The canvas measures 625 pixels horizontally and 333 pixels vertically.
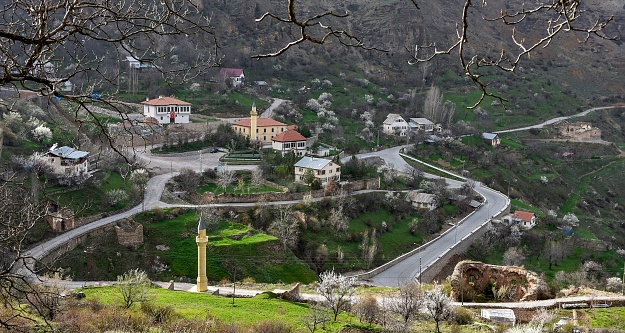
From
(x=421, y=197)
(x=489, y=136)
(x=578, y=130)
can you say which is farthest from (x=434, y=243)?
(x=578, y=130)

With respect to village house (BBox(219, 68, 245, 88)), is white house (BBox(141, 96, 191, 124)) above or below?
below

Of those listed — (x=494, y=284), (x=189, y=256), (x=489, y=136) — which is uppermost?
(x=489, y=136)

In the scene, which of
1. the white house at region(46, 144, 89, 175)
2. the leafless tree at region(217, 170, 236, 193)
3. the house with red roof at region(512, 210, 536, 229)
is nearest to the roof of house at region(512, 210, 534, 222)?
the house with red roof at region(512, 210, 536, 229)

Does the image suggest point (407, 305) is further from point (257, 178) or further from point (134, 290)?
point (257, 178)

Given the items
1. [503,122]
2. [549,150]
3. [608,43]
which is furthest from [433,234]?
[608,43]

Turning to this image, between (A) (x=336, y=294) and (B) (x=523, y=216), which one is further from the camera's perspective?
(B) (x=523, y=216)

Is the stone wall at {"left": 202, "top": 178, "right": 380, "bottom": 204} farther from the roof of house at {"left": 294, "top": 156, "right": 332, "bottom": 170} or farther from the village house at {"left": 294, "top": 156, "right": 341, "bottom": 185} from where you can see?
the roof of house at {"left": 294, "top": 156, "right": 332, "bottom": 170}

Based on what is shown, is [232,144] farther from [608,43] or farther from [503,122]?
[608,43]
